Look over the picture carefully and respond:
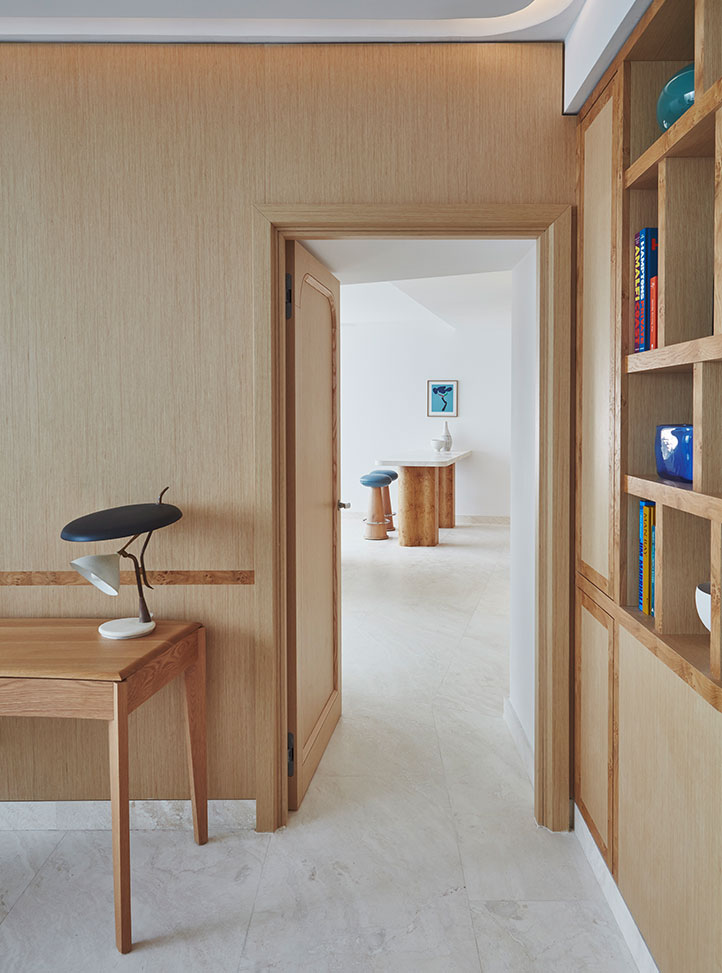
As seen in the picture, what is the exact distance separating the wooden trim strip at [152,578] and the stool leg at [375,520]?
629 cm

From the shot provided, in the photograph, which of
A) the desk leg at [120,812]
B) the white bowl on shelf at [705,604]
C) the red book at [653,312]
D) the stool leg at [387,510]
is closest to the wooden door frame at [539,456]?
the red book at [653,312]

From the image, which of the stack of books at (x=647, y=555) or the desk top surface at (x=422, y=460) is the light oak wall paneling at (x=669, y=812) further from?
the desk top surface at (x=422, y=460)

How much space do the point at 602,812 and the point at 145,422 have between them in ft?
6.17

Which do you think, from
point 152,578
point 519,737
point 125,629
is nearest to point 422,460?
point 519,737

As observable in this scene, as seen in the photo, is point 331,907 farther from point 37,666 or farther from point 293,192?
point 293,192

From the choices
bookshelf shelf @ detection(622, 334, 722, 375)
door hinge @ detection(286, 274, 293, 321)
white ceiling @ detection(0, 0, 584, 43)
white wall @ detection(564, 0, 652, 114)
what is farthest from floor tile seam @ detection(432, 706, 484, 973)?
white ceiling @ detection(0, 0, 584, 43)

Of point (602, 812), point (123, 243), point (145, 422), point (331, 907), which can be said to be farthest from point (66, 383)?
point (602, 812)

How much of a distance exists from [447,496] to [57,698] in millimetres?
7836

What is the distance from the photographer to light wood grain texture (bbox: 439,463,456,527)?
962cm

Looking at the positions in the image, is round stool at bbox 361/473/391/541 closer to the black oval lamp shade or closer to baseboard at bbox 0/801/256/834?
baseboard at bbox 0/801/256/834

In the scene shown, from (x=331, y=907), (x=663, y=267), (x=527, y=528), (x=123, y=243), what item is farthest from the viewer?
(x=527, y=528)

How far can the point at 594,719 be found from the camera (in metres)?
2.39

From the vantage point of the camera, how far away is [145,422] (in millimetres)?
2598

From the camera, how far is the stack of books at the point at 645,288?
198 centimetres
